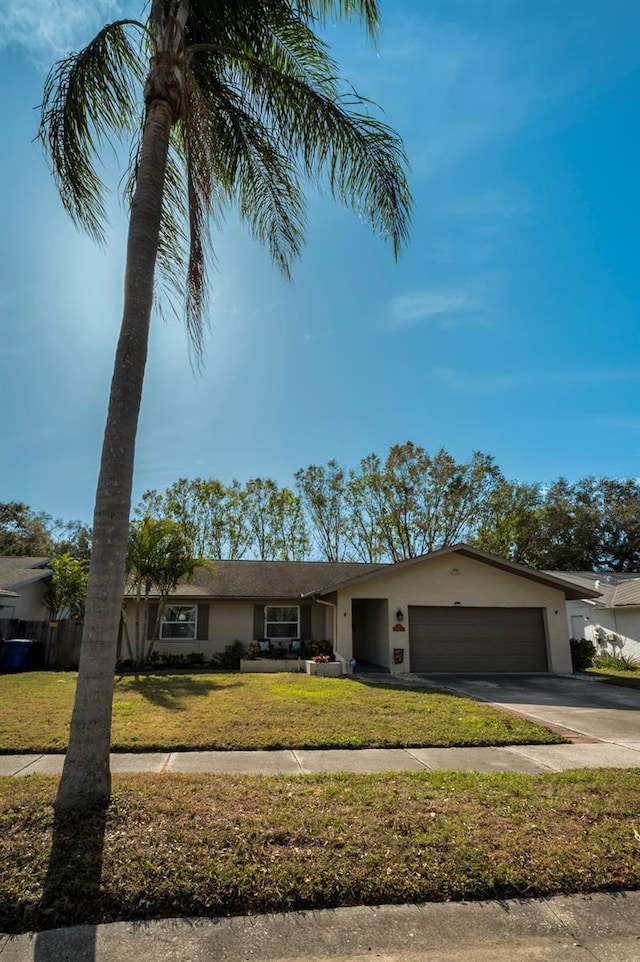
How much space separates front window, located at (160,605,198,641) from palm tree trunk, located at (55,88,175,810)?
14.4 metres

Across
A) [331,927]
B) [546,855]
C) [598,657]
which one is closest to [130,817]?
[331,927]

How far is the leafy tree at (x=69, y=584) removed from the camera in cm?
1950

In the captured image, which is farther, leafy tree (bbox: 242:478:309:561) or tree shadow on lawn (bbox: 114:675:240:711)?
leafy tree (bbox: 242:478:309:561)

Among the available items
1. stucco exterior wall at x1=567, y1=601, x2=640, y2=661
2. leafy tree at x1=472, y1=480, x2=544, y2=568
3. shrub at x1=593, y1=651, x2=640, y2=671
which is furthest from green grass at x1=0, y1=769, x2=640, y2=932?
leafy tree at x1=472, y1=480, x2=544, y2=568

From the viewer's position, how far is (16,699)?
10.3 meters

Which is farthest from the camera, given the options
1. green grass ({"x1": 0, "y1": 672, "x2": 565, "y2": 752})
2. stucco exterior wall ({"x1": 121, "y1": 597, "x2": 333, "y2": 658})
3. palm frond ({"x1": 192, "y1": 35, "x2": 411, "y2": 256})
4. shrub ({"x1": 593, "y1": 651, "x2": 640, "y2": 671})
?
shrub ({"x1": 593, "y1": 651, "x2": 640, "y2": 671})

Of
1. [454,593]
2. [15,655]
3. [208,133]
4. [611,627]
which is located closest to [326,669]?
[454,593]

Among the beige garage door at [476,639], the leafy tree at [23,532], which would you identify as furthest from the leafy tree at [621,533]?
the leafy tree at [23,532]

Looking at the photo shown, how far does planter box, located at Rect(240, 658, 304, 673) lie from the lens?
1616cm

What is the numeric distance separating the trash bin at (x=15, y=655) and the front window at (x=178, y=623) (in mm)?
4145

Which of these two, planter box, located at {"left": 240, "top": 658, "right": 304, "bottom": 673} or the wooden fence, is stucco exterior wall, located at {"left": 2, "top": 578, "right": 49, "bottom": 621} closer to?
the wooden fence

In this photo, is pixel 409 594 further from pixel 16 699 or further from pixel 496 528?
pixel 496 528

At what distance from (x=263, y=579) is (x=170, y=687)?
7.76 m

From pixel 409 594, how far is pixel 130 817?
1278 centimetres
